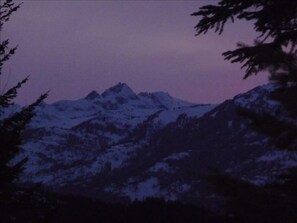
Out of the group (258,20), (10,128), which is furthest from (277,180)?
(10,128)

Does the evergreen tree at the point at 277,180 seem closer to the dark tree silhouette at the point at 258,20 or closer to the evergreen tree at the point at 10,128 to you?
the dark tree silhouette at the point at 258,20

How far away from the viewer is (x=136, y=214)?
620 ft

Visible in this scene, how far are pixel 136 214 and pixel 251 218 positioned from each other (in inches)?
7265

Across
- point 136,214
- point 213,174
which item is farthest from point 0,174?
point 136,214

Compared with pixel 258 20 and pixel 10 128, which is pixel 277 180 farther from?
pixel 10 128

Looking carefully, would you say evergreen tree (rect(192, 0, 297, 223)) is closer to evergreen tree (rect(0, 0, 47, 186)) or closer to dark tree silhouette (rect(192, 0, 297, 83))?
dark tree silhouette (rect(192, 0, 297, 83))

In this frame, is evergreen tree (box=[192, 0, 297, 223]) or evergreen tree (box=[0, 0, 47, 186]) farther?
evergreen tree (box=[0, 0, 47, 186])

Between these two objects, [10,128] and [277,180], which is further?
[10,128]

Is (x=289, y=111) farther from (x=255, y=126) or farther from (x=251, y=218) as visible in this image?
(x=251, y=218)

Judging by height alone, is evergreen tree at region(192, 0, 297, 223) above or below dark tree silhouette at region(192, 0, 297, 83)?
below

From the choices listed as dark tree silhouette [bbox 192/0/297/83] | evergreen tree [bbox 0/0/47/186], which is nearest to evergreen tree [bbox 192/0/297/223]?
dark tree silhouette [bbox 192/0/297/83]

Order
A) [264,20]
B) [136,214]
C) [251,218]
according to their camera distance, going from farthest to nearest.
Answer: [136,214], [264,20], [251,218]

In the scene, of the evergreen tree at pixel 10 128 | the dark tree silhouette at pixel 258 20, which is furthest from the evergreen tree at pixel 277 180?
the evergreen tree at pixel 10 128

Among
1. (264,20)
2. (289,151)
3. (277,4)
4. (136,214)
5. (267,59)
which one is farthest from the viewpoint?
(136,214)
